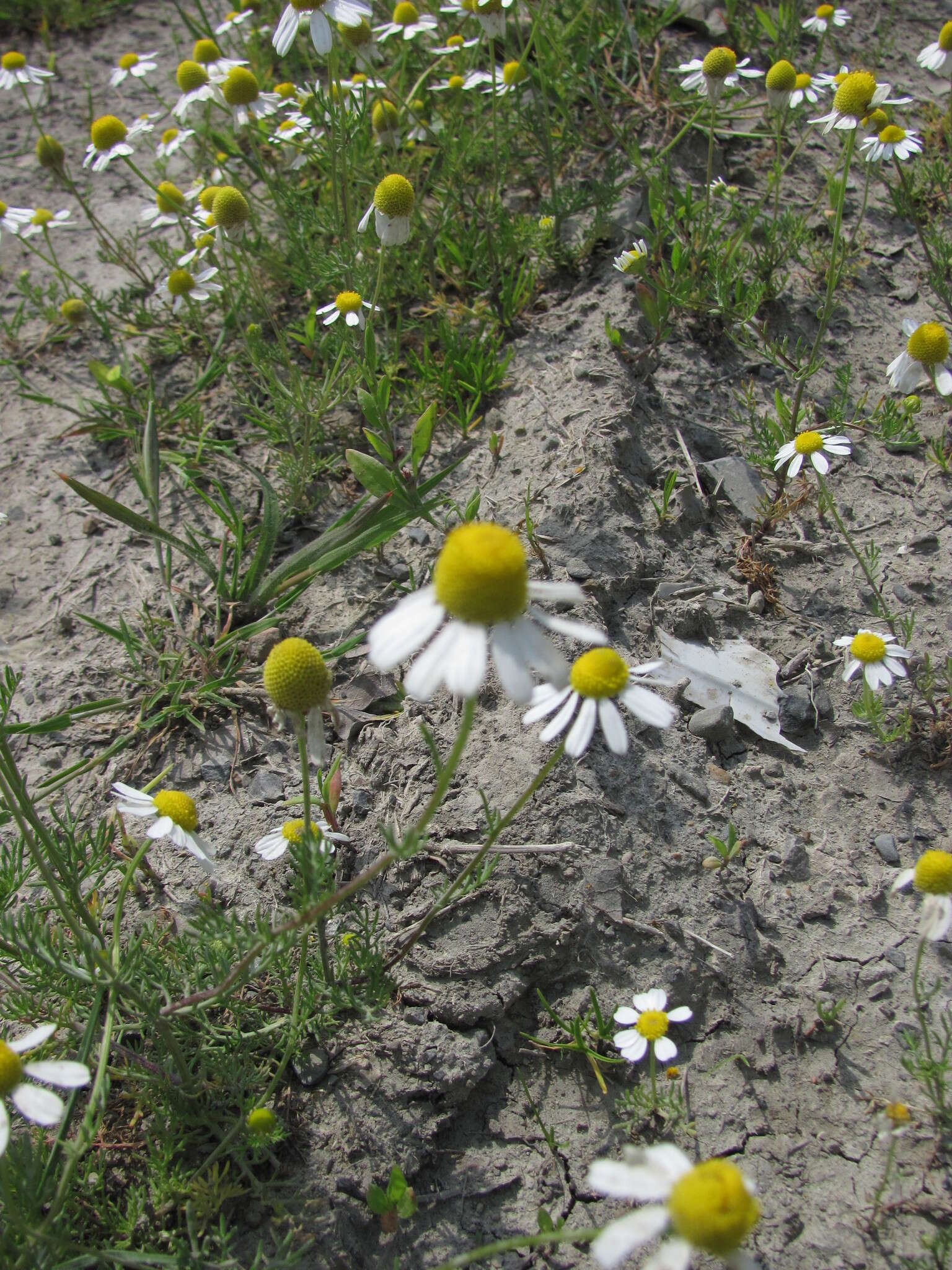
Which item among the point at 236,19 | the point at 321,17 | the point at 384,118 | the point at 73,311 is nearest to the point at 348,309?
the point at 384,118

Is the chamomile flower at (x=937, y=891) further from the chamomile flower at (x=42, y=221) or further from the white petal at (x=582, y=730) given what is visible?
the chamomile flower at (x=42, y=221)

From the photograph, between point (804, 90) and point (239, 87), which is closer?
point (239, 87)

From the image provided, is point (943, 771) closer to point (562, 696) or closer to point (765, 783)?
point (765, 783)

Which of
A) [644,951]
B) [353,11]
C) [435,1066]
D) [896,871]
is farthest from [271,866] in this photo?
[353,11]

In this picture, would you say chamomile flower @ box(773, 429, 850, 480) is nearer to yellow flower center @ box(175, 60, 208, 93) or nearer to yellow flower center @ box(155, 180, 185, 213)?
yellow flower center @ box(155, 180, 185, 213)

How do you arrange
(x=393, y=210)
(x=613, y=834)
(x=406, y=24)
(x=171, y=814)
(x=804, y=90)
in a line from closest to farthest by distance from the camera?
(x=171, y=814), (x=613, y=834), (x=393, y=210), (x=804, y=90), (x=406, y=24)

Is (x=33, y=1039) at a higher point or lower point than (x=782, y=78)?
lower

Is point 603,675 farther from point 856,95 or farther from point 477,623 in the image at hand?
point 856,95

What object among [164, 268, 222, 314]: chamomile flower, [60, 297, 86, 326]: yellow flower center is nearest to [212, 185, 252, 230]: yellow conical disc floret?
[164, 268, 222, 314]: chamomile flower
